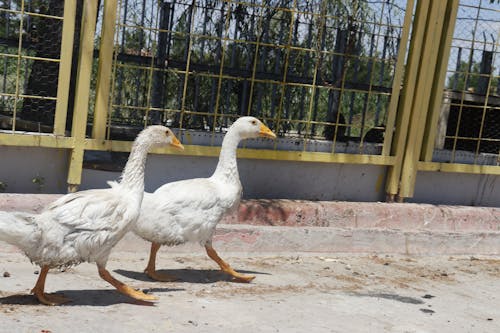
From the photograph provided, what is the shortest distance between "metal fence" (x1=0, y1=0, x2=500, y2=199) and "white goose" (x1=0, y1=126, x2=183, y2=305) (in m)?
2.00

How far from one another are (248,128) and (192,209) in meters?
1.01

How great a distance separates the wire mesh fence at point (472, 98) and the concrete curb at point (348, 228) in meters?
0.87

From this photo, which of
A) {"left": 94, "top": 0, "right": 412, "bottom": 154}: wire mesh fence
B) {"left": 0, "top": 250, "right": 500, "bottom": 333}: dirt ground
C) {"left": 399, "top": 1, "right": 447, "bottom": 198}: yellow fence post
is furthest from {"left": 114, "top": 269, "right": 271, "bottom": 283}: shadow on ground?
{"left": 399, "top": 1, "right": 447, "bottom": 198}: yellow fence post

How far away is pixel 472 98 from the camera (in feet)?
31.2

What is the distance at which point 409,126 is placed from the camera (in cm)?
898

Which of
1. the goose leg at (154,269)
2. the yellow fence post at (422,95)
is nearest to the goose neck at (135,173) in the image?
the goose leg at (154,269)

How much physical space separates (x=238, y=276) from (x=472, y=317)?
1.97 m

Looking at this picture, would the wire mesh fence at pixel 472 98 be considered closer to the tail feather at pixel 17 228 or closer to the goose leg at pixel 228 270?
the goose leg at pixel 228 270

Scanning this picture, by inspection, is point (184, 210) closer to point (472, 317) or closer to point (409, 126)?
point (472, 317)

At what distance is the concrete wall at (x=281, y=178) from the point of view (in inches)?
283

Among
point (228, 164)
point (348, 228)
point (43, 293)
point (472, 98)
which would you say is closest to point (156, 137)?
point (228, 164)

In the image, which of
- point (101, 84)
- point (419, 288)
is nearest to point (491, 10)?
point (419, 288)

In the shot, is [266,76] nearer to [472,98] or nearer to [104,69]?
[104,69]

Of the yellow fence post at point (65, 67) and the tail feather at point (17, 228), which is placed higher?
the yellow fence post at point (65, 67)
